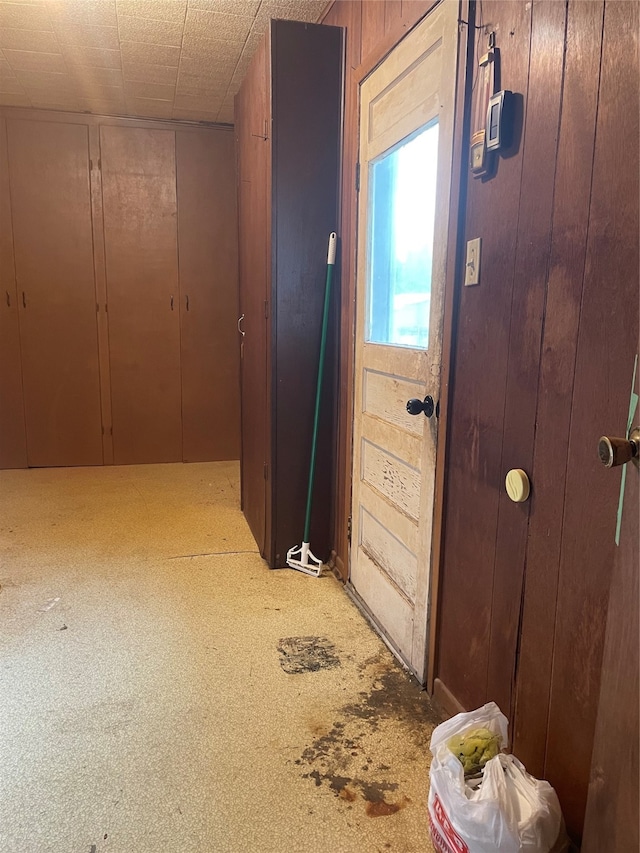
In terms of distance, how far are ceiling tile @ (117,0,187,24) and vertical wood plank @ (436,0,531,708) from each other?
1.90 metres

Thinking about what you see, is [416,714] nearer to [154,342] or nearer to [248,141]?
[248,141]

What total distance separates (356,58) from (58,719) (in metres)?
2.58

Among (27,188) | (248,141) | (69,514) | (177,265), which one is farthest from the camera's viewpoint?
(177,265)

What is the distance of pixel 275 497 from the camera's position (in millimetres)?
2785

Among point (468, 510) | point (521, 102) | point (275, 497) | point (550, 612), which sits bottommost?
point (275, 497)

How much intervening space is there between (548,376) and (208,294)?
12.3 ft

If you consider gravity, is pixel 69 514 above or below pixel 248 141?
below

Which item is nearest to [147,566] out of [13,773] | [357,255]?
[13,773]

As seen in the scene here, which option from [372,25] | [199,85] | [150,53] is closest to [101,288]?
[199,85]

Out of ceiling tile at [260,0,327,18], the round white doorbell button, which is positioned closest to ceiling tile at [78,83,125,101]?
ceiling tile at [260,0,327,18]

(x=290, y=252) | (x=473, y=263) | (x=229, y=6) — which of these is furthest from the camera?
(x=229, y=6)

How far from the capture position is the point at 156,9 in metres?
2.79

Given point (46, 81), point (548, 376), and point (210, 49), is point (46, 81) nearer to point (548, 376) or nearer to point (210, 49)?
point (210, 49)

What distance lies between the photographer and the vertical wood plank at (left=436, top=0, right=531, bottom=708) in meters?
1.39
